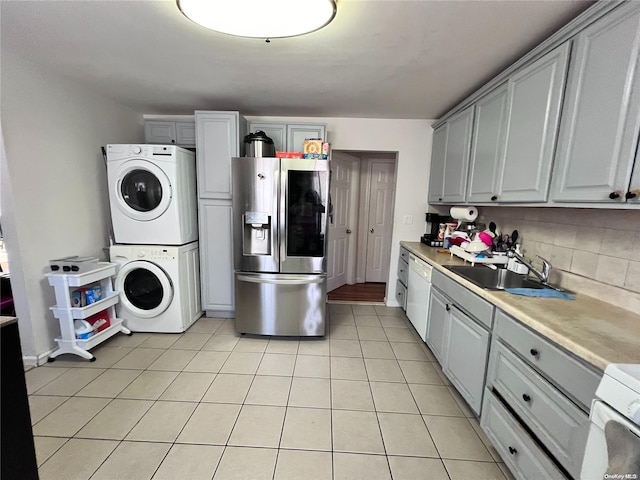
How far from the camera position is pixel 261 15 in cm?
121

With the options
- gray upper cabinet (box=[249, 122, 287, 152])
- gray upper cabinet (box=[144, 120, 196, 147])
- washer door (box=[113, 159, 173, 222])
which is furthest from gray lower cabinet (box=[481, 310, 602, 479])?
gray upper cabinet (box=[144, 120, 196, 147])

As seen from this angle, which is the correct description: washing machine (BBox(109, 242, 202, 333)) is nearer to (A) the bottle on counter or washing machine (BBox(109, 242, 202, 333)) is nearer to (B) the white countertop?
(B) the white countertop

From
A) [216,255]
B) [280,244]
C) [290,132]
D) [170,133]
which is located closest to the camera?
[280,244]

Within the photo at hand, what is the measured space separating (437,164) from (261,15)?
2464 mm

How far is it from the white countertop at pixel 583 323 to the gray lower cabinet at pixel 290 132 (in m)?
2.27

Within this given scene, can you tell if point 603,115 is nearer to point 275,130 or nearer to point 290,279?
point 290,279

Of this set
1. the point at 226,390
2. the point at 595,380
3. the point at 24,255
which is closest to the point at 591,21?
the point at 595,380

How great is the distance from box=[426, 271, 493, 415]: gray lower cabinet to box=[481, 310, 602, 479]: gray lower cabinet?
0.09 m

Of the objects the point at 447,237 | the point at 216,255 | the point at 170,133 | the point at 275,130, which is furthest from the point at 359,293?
the point at 170,133

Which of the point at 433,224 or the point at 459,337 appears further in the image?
the point at 433,224

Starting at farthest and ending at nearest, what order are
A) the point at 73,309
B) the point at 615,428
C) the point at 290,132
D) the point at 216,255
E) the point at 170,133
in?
the point at 170,133 → the point at 290,132 → the point at 216,255 → the point at 73,309 → the point at 615,428

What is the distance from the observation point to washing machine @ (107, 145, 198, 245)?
2475mm

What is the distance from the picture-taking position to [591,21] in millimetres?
1246

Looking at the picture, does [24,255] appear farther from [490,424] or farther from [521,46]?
[521,46]
